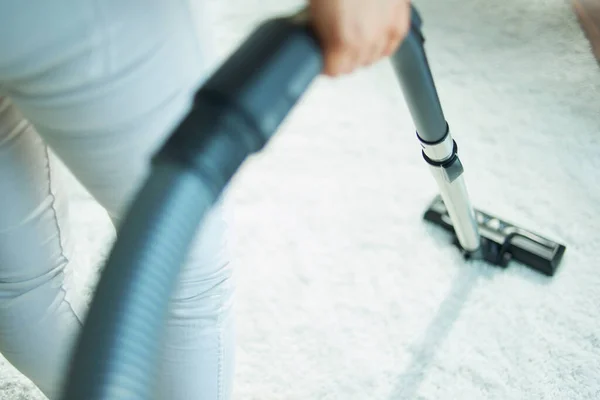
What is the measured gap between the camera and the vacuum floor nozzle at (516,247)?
115cm

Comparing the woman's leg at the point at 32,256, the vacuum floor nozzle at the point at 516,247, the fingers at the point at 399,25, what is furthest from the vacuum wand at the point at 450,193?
the woman's leg at the point at 32,256

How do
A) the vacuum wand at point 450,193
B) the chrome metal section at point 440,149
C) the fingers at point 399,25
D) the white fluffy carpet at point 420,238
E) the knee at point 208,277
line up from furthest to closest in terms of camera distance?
the white fluffy carpet at point 420,238 → the chrome metal section at point 440,149 → the vacuum wand at point 450,193 → the knee at point 208,277 → the fingers at point 399,25

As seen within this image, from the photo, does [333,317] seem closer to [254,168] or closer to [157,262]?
[254,168]

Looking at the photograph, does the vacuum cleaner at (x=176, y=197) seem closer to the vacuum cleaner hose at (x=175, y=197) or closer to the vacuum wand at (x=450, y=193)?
the vacuum cleaner hose at (x=175, y=197)

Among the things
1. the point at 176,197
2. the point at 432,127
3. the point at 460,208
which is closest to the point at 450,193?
the point at 460,208

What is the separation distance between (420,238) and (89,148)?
2.76 ft

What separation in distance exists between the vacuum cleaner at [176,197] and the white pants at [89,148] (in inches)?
4.2

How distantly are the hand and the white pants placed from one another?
0.13 metres

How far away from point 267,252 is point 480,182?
0.44 m

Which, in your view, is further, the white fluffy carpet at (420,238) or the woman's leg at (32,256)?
the white fluffy carpet at (420,238)

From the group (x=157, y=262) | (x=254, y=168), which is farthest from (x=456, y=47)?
(x=157, y=262)

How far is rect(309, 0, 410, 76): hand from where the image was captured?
15.5 inches

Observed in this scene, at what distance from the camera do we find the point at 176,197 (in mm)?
336

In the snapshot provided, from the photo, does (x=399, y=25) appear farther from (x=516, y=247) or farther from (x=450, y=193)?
(x=516, y=247)
